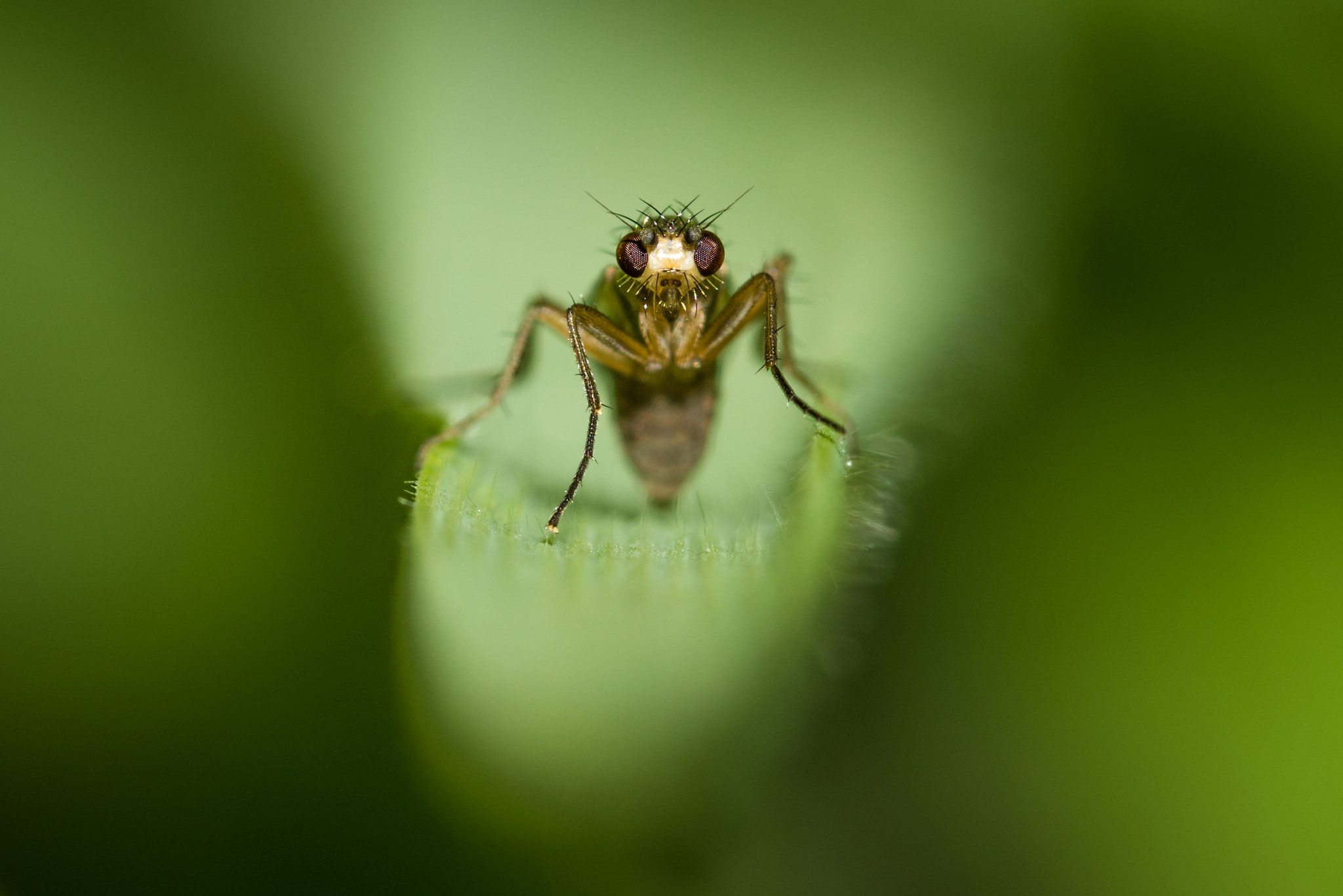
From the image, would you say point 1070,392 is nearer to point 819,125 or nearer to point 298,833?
point 819,125

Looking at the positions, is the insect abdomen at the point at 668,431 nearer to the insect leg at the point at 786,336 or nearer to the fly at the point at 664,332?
the fly at the point at 664,332

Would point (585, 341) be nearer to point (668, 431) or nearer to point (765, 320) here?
point (668, 431)

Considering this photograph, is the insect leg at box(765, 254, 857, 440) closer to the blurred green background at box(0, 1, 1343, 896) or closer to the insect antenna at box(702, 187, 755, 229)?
the blurred green background at box(0, 1, 1343, 896)

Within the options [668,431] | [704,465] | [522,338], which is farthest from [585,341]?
[704,465]

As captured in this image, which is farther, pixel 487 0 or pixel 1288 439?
pixel 487 0

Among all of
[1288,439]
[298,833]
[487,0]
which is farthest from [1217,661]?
[487,0]

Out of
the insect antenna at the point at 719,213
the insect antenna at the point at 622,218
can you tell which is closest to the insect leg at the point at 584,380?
the insect antenna at the point at 622,218

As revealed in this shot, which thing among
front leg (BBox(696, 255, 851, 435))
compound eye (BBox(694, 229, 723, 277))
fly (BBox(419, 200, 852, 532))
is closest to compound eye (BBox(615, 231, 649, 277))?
fly (BBox(419, 200, 852, 532))
